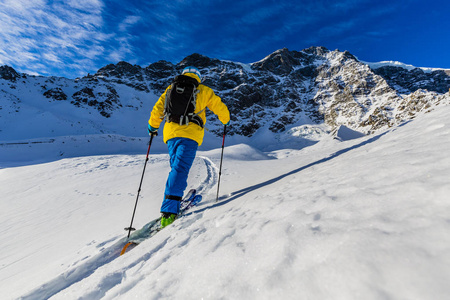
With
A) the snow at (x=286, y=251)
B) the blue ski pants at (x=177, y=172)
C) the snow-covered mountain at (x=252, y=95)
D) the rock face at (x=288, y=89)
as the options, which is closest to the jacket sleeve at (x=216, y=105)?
the blue ski pants at (x=177, y=172)

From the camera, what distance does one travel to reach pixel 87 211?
150 inches

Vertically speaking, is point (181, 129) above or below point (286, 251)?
above

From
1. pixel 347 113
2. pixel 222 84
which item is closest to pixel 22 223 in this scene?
pixel 347 113

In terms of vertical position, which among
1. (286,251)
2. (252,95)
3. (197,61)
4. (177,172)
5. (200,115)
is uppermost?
(197,61)

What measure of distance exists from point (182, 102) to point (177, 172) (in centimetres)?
123

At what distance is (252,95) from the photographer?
74.7 m

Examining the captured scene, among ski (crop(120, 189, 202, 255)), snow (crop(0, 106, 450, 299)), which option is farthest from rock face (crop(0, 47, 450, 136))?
snow (crop(0, 106, 450, 299))

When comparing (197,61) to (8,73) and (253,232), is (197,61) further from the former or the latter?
(253,232)

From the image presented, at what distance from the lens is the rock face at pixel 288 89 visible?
158 ft

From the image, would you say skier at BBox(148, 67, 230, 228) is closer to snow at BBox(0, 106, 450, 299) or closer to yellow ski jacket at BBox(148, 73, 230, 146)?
yellow ski jacket at BBox(148, 73, 230, 146)

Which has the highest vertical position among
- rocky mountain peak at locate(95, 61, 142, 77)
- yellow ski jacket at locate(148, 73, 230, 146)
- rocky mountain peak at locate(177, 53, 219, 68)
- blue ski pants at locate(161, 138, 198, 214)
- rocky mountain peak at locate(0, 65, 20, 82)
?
rocky mountain peak at locate(177, 53, 219, 68)

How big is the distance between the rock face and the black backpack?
4605 cm

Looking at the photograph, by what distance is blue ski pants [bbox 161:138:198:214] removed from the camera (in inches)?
119

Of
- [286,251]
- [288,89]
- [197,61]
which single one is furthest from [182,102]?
[197,61]
